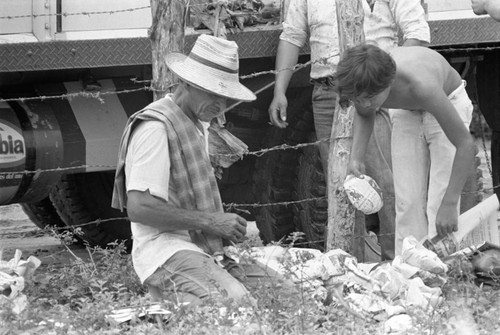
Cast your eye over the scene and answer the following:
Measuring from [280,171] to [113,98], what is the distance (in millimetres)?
1312

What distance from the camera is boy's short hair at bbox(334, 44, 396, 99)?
5.12 metres

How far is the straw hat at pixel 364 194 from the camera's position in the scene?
220 inches

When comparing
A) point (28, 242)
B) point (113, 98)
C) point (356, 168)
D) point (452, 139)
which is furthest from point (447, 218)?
point (28, 242)

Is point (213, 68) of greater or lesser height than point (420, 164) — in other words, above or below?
above

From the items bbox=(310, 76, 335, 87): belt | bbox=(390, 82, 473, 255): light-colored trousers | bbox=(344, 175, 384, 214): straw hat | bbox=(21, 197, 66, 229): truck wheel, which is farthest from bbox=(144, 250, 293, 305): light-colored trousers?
bbox=(21, 197, 66, 229): truck wheel

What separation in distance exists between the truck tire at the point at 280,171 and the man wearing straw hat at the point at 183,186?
8.53 feet

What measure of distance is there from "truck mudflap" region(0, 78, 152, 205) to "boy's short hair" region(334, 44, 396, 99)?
6.24 feet

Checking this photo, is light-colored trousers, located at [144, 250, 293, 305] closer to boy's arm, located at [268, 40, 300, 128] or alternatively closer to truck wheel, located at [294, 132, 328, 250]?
boy's arm, located at [268, 40, 300, 128]

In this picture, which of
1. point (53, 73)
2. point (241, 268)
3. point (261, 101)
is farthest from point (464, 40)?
point (241, 268)

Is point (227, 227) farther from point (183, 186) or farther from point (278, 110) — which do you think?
point (278, 110)

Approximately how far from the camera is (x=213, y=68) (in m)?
4.98

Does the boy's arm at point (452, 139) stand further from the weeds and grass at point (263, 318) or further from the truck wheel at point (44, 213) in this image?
the truck wheel at point (44, 213)

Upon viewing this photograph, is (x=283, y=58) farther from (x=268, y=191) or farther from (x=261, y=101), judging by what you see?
(x=268, y=191)

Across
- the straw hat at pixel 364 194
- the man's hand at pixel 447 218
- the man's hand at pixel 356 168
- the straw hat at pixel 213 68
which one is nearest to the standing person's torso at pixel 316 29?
the man's hand at pixel 356 168
